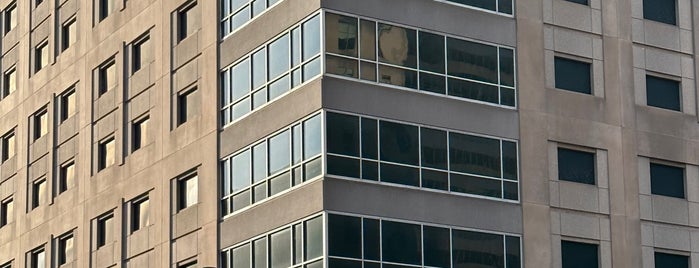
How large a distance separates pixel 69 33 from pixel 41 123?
165 inches

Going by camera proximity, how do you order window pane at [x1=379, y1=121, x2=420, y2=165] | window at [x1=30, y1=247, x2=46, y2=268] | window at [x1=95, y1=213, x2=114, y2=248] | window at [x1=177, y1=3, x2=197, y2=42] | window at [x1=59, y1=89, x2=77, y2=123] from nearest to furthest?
window pane at [x1=379, y1=121, x2=420, y2=165]
window at [x1=177, y1=3, x2=197, y2=42]
window at [x1=95, y1=213, x2=114, y2=248]
window at [x1=59, y1=89, x2=77, y2=123]
window at [x1=30, y1=247, x2=46, y2=268]

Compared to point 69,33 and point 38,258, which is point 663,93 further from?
point 38,258

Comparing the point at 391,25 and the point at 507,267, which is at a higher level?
the point at 391,25

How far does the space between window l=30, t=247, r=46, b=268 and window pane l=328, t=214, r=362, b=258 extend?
22.5m

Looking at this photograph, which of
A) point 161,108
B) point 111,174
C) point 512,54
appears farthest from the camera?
point 111,174

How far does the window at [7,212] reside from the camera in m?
64.3

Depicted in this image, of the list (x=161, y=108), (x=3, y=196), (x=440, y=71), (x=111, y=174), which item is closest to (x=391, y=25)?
(x=440, y=71)

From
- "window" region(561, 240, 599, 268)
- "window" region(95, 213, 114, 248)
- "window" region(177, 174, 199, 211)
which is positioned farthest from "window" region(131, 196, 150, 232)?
"window" region(561, 240, 599, 268)

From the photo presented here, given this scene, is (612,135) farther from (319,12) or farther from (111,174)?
(111,174)

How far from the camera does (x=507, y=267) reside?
43.1 meters

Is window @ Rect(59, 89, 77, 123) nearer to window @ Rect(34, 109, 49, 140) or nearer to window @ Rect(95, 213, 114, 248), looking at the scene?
window @ Rect(34, 109, 49, 140)

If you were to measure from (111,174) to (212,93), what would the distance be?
8866 millimetres

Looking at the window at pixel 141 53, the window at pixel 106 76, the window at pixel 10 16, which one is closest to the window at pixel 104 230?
the window at pixel 106 76

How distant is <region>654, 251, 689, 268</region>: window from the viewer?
46375mm
